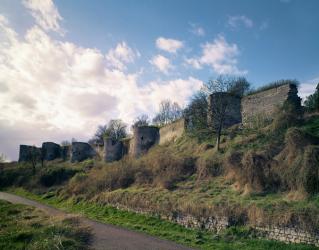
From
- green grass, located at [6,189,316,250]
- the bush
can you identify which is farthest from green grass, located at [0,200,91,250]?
the bush

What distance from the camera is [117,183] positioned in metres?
21.3

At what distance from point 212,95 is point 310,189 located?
42.8 feet

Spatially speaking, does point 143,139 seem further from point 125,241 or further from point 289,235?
point 289,235

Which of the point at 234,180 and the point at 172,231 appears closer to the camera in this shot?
the point at 172,231

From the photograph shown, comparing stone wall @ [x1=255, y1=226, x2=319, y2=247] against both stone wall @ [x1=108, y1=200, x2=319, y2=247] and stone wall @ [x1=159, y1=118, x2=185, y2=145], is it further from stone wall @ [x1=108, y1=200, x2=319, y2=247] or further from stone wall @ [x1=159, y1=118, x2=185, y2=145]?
stone wall @ [x1=159, y1=118, x2=185, y2=145]

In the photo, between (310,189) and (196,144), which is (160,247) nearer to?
(310,189)

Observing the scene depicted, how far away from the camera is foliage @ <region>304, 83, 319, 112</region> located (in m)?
19.6

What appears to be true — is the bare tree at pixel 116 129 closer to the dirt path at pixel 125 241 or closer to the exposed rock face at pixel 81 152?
the exposed rock face at pixel 81 152

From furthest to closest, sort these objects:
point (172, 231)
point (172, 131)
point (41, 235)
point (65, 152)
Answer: point (65, 152), point (172, 131), point (172, 231), point (41, 235)

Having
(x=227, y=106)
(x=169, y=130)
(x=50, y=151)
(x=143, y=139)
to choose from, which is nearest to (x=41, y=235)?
(x=227, y=106)

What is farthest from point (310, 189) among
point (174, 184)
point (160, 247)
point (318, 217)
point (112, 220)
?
point (112, 220)

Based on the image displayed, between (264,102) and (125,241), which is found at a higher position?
(264,102)

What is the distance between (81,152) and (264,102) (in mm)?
28394

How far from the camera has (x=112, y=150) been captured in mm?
36312
